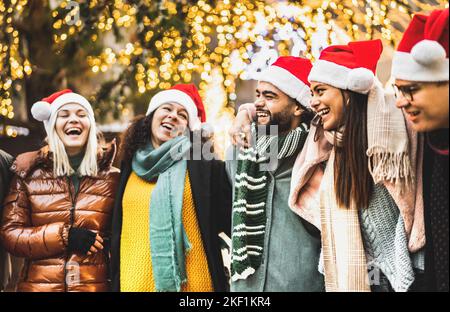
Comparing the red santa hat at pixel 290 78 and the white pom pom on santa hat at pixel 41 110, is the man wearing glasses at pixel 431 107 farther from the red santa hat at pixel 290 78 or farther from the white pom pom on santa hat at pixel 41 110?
the white pom pom on santa hat at pixel 41 110

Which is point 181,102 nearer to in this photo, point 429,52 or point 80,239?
point 80,239

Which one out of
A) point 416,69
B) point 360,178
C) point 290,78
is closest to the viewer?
point 416,69

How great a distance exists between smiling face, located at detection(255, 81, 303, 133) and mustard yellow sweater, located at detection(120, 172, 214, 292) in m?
0.61

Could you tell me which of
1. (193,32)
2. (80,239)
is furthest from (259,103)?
(193,32)

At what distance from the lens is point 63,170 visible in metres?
3.82

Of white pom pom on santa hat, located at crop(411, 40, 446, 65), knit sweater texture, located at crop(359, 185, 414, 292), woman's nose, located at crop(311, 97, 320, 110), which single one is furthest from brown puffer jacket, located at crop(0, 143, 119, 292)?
white pom pom on santa hat, located at crop(411, 40, 446, 65)

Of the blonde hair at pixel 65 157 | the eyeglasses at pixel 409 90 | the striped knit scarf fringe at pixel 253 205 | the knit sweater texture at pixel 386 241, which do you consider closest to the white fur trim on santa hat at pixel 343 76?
the eyeglasses at pixel 409 90

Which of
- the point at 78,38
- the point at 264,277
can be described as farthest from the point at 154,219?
the point at 78,38

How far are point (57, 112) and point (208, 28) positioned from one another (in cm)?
283

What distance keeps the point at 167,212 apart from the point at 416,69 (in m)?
1.59

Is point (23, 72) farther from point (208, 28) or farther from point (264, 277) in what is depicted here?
point (264, 277)

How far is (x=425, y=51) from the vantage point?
102 inches

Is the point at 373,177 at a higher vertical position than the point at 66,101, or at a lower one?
lower
